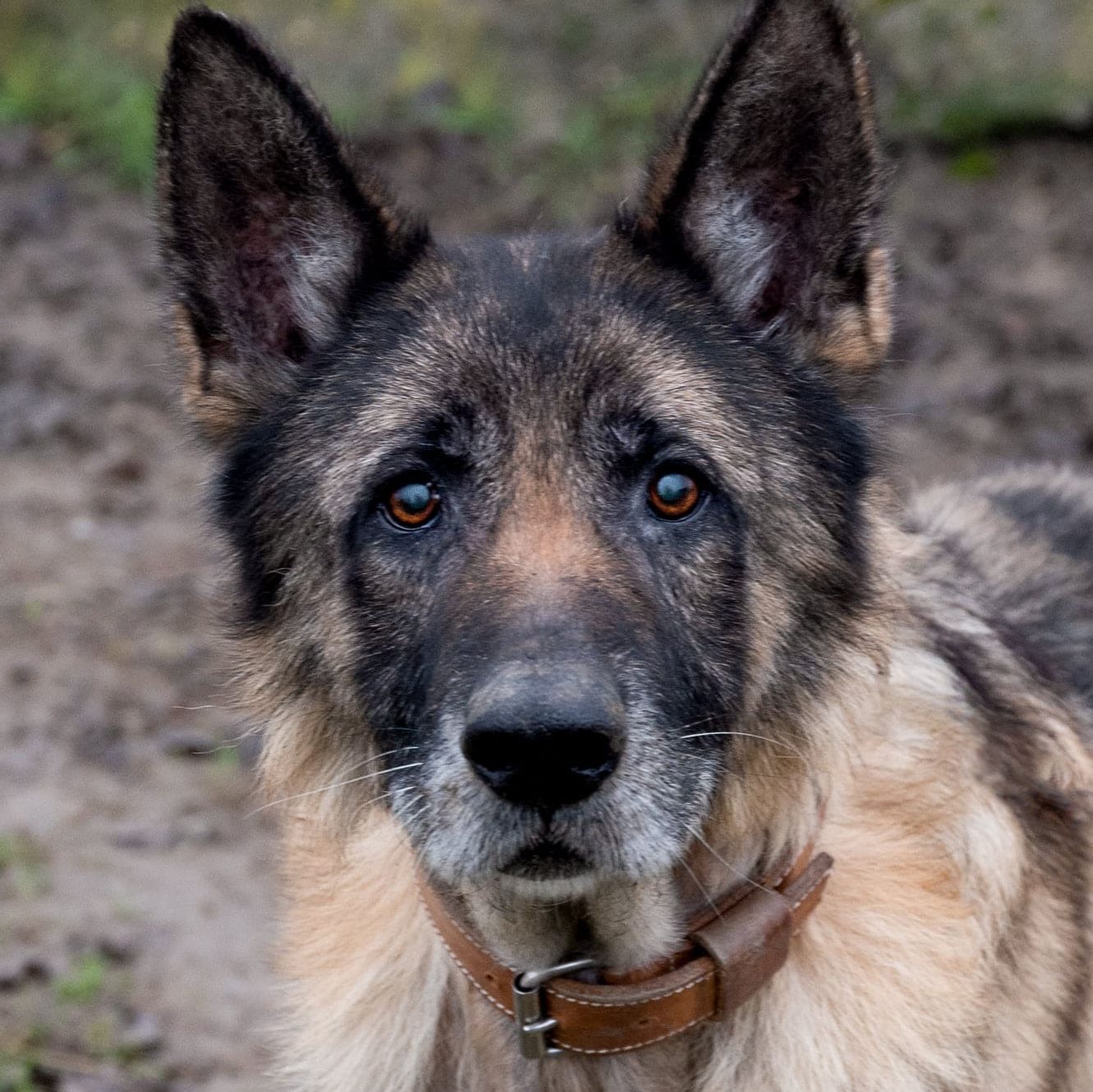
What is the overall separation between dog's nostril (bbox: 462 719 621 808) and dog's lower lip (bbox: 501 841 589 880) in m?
0.11

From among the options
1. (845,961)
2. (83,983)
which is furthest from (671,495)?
(83,983)

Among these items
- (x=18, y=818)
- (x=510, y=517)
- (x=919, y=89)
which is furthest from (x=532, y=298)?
(x=919, y=89)

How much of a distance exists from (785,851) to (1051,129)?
712 centimetres

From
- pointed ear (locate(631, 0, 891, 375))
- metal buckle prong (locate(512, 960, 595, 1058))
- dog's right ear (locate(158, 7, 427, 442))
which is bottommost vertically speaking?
metal buckle prong (locate(512, 960, 595, 1058))

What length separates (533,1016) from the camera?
2965 millimetres

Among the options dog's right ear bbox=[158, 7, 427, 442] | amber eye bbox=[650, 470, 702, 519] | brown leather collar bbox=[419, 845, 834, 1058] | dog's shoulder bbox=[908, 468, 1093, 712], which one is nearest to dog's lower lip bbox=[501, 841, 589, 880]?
brown leather collar bbox=[419, 845, 834, 1058]

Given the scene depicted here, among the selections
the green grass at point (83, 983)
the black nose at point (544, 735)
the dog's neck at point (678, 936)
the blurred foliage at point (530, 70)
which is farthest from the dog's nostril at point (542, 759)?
the blurred foliage at point (530, 70)

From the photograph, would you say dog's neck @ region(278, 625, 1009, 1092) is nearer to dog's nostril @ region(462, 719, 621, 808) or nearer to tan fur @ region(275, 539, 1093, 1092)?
tan fur @ region(275, 539, 1093, 1092)

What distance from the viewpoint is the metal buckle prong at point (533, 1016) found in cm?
296

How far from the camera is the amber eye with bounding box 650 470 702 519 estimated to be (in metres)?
2.99

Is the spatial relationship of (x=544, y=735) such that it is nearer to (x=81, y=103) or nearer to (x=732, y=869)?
(x=732, y=869)

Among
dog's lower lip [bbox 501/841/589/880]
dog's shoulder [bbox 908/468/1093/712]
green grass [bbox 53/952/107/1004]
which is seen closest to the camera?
dog's lower lip [bbox 501/841/589/880]

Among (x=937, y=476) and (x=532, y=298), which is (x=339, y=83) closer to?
(x=937, y=476)

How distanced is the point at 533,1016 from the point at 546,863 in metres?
0.41
